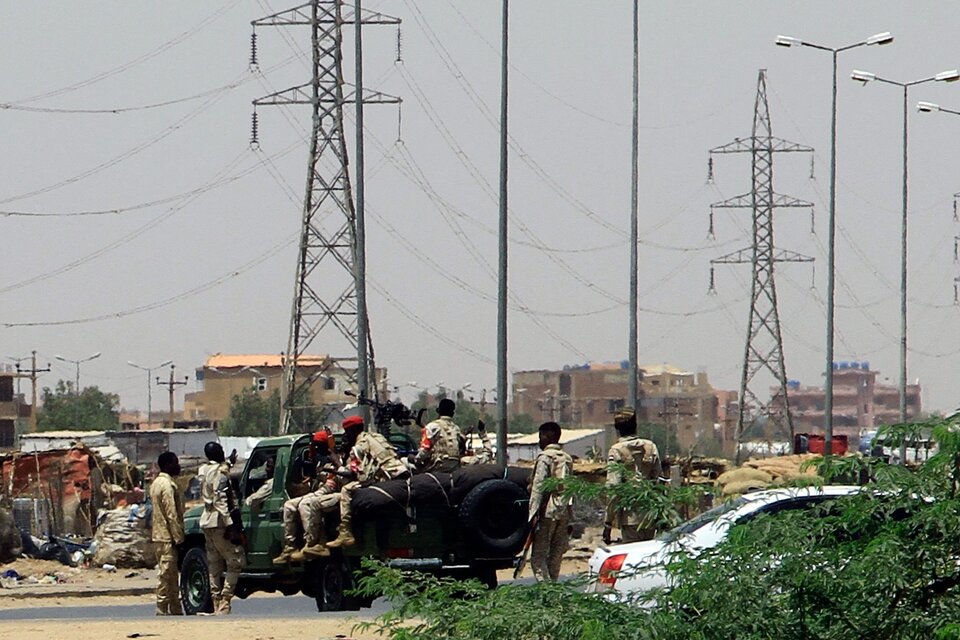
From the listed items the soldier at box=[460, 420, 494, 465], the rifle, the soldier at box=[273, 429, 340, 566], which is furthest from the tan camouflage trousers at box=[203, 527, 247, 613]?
the rifle

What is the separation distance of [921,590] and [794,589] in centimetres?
59

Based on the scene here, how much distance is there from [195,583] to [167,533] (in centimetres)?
126

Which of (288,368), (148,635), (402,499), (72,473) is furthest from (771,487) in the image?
(288,368)

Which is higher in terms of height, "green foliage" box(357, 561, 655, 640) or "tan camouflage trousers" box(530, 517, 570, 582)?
"green foliage" box(357, 561, 655, 640)

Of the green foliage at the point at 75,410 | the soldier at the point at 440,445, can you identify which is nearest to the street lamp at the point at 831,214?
the soldier at the point at 440,445

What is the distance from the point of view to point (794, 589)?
847 centimetres

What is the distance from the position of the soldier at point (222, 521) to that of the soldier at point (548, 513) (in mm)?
3010

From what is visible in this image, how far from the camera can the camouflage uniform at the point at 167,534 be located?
19.2m

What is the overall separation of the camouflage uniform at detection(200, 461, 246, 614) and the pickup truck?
394 millimetres

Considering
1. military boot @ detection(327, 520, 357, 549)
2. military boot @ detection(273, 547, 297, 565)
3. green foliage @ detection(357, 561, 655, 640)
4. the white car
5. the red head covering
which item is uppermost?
the red head covering

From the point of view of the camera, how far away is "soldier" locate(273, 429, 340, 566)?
18656mm

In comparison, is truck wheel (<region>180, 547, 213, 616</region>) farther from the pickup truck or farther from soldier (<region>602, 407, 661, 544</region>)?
soldier (<region>602, 407, 661, 544</region>)

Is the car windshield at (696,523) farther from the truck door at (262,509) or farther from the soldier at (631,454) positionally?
the truck door at (262,509)

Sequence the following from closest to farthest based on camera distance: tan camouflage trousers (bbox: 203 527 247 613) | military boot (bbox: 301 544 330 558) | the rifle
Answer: the rifle < military boot (bbox: 301 544 330 558) < tan camouflage trousers (bbox: 203 527 247 613)
